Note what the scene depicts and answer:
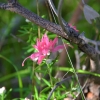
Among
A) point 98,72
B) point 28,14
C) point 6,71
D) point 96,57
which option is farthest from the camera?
point 6,71

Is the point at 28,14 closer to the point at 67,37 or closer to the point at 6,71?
the point at 67,37

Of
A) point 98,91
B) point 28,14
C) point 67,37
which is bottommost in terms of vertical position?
point 98,91

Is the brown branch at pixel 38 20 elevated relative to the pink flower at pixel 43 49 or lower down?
elevated

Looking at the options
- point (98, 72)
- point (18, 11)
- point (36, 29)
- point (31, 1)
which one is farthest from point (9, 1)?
point (31, 1)

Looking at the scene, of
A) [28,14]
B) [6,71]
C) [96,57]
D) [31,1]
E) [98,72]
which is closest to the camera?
[28,14]

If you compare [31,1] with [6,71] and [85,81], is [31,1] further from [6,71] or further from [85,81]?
[85,81]

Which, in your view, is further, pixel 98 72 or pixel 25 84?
pixel 25 84

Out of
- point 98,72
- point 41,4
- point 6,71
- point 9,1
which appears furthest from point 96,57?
point 41,4

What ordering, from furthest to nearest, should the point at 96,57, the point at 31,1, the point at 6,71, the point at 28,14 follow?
1. the point at 31,1
2. the point at 6,71
3. the point at 96,57
4. the point at 28,14

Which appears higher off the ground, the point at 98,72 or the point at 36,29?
the point at 36,29

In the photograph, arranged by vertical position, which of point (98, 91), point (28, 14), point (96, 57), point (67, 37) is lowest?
point (98, 91)

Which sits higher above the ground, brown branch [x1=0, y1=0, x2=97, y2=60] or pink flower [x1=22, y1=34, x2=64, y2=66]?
brown branch [x1=0, y1=0, x2=97, y2=60]
